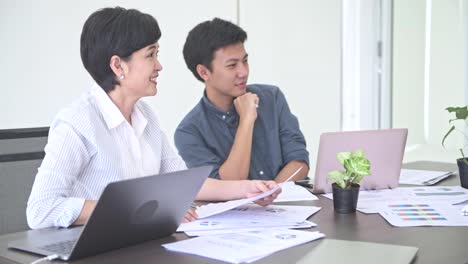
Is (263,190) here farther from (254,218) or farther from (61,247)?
(61,247)

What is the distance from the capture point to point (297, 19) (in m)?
4.14

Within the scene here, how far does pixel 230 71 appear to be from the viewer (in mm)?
2361

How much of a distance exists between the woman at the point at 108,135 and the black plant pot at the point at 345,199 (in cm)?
17

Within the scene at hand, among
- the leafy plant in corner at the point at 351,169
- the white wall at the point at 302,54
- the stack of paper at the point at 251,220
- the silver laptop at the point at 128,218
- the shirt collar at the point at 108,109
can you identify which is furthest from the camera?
the white wall at the point at 302,54

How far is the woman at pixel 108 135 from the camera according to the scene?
4.47 feet

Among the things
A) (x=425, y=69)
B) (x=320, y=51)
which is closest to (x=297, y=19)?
(x=320, y=51)

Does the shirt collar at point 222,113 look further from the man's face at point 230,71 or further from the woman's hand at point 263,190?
the woman's hand at point 263,190

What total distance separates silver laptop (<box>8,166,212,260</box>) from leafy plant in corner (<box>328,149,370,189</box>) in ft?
1.36

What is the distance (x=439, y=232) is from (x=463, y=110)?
0.65 meters

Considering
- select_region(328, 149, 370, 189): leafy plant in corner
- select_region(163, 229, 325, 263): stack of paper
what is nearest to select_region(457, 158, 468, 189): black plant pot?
select_region(328, 149, 370, 189): leafy plant in corner

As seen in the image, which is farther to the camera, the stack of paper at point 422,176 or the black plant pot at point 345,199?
the stack of paper at point 422,176

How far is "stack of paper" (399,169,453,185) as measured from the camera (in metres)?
1.94

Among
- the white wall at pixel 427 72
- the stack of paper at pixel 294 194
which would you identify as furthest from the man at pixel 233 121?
the white wall at pixel 427 72

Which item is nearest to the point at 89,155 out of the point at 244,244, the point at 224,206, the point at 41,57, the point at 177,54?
the point at 224,206
